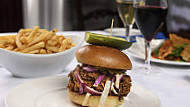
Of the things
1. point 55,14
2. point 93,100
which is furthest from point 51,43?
point 55,14

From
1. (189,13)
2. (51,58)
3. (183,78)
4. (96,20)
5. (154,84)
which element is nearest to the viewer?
(51,58)

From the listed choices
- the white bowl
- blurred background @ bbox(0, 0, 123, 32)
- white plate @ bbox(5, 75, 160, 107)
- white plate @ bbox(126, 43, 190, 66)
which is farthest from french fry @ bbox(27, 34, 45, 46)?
blurred background @ bbox(0, 0, 123, 32)

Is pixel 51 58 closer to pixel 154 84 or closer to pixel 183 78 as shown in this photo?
pixel 154 84

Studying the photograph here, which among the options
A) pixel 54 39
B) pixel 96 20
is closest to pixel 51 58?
pixel 54 39

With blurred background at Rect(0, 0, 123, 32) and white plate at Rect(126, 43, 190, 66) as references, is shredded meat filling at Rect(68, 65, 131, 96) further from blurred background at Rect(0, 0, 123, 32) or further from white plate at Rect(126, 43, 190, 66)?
blurred background at Rect(0, 0, 123, 32)

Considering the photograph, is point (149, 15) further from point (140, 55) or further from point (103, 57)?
point (103, 57)

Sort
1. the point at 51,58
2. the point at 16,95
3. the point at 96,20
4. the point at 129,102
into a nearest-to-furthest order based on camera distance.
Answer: the point at 16,95 < the point at 129,102 < the point at 51,58 < the point at 96,20

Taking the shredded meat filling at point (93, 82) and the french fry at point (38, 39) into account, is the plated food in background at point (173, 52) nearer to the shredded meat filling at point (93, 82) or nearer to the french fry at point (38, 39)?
the shredded meat filling at point (93, 82)
